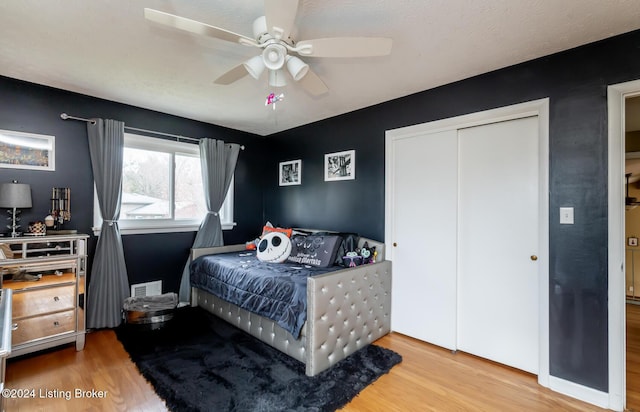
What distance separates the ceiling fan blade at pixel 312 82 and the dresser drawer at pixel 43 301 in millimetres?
2553

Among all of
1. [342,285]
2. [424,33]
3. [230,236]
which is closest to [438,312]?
[342,285]

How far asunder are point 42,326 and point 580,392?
3969 millimetres

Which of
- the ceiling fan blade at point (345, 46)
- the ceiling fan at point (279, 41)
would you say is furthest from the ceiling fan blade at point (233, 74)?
the ceiling fan blade at point (345, 46)

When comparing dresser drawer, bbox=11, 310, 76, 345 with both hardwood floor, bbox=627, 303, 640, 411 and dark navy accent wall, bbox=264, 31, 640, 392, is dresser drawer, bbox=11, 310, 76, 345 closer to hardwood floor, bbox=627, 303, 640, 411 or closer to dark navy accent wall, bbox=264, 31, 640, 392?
dark navy accent wall, bbox=264, 31, 640, 392

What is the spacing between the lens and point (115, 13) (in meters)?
1.70

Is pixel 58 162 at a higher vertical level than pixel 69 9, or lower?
lower

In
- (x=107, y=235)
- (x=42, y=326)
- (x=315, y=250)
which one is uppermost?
(x=107, y=235)

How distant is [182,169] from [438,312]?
336 cm

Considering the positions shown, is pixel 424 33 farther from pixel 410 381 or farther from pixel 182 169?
pixel 182 169

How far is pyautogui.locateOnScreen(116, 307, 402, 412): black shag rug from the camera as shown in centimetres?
186

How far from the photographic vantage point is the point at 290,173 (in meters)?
4.12

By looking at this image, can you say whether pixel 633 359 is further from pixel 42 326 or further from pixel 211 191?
pixel 42 326

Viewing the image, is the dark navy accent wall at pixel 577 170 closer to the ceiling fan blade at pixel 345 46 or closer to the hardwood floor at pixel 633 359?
the hardwood floor at pixel 633 359

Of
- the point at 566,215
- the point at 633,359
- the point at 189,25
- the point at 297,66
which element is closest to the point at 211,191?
the point at 297,66
